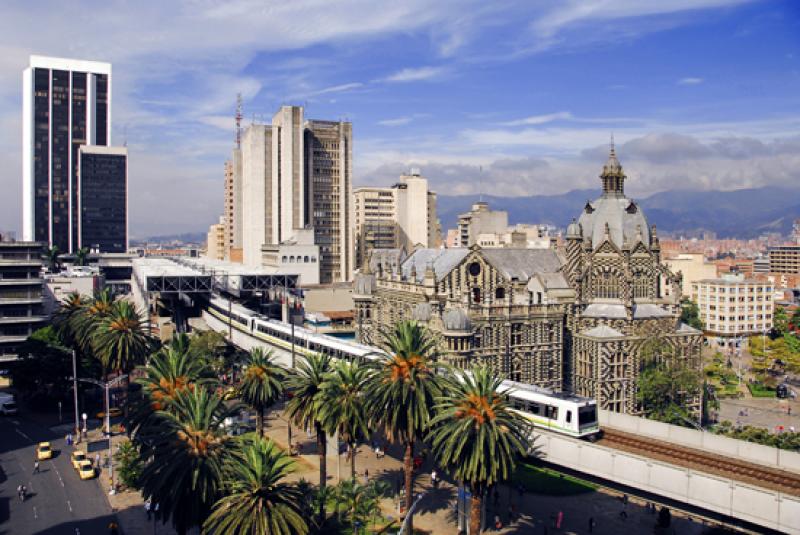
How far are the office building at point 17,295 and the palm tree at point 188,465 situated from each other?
283 ft

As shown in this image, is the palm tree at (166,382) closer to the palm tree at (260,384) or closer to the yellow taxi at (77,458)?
the palm tree at (260,384)

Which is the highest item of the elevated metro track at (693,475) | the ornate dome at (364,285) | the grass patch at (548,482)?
the ornate dome at (364,285)

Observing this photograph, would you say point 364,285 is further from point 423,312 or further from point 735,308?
Result: point 735,308

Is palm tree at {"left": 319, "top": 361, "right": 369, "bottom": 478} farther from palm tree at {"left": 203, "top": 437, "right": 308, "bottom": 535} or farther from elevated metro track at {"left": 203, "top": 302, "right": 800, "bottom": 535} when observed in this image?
elevated metro track at {"left": 203, "top": 302, "right": 800, "bottom": 535}

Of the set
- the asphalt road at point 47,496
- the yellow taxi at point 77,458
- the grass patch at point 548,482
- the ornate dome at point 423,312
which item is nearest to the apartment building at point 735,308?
the ornate dome at point 423,312

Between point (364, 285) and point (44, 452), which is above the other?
point (364, 285)

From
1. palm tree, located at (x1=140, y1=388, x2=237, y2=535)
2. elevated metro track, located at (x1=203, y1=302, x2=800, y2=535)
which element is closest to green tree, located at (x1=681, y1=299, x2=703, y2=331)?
elevated metro track, located at (x1=203, y1=302, x2=800, y2=535)

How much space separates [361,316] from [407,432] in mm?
70064

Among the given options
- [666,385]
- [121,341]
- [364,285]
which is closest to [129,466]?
[121,341]

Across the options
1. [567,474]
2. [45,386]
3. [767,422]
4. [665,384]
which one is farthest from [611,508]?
[45,386]

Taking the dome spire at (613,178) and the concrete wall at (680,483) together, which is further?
the dome spire at (613,178)

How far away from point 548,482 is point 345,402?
91.0 ft

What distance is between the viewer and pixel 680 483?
54938 mm

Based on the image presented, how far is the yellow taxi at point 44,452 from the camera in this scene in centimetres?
8369
